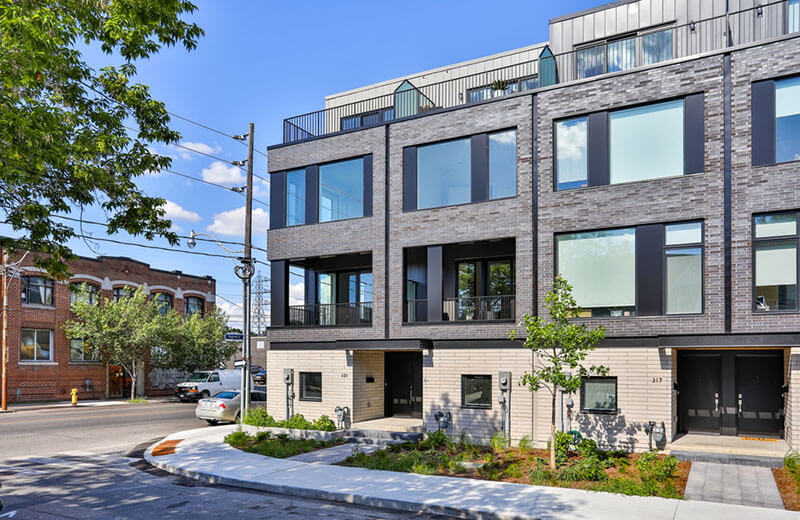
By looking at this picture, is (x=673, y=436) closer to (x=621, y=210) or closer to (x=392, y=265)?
(x=621, y=210)

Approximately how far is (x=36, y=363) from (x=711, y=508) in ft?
115

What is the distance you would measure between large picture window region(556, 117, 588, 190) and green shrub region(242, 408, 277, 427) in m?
11.4

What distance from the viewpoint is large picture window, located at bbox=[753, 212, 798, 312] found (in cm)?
1345

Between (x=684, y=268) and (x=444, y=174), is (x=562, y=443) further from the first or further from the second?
(x=444, y=174)

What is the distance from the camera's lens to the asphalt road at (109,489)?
392 inches

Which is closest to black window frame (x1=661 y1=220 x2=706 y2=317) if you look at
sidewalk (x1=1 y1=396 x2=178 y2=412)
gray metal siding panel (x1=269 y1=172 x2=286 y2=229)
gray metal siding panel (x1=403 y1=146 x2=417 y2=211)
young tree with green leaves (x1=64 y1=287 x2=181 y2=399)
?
gray metal siding panel (x1=403 y1=146 x2=417 y2=211)

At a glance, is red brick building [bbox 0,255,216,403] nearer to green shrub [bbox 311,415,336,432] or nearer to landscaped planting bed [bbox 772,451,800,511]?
green shrub [bbox 311,415,336,432]

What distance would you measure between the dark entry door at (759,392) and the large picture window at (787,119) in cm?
515

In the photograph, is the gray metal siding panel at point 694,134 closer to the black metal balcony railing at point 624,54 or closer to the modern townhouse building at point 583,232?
the modern townhouse building at point 583,232

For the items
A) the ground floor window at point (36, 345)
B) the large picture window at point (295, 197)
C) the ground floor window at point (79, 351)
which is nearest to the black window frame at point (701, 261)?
the large picture window at point (295, 197)

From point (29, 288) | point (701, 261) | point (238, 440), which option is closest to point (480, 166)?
point (701, 261)

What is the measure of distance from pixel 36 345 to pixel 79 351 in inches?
105

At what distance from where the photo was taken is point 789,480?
11.4m

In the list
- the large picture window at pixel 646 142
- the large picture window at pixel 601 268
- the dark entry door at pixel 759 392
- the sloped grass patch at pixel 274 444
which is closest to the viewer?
the large picture window at pixel 646 142
